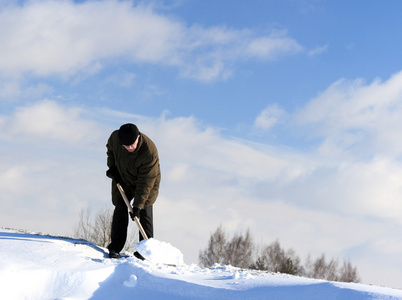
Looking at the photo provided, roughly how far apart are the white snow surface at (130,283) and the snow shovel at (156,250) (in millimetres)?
134

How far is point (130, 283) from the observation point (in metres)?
4.91

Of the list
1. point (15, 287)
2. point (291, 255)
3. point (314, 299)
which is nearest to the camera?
point (314, 299)

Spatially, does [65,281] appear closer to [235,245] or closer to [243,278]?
[243,278]

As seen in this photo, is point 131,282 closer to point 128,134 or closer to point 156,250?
point 156,250

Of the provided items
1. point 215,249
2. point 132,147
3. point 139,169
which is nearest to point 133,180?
point 139,169

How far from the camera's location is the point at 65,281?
4844 mm

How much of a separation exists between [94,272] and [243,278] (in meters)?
1.67

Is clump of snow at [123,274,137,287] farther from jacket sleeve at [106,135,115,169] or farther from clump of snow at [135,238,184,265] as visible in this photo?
jacket sleeve at [106,135,115,169]

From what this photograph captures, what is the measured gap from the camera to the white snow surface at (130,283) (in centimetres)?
447

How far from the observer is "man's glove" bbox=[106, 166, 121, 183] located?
6.07 metres

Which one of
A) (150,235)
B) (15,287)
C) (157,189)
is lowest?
(15,287)

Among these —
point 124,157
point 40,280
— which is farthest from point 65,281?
point 124,157

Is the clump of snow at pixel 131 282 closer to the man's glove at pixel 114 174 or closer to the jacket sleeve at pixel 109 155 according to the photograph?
the man's glove at pixel 114 174

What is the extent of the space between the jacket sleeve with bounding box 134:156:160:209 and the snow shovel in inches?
7.9
